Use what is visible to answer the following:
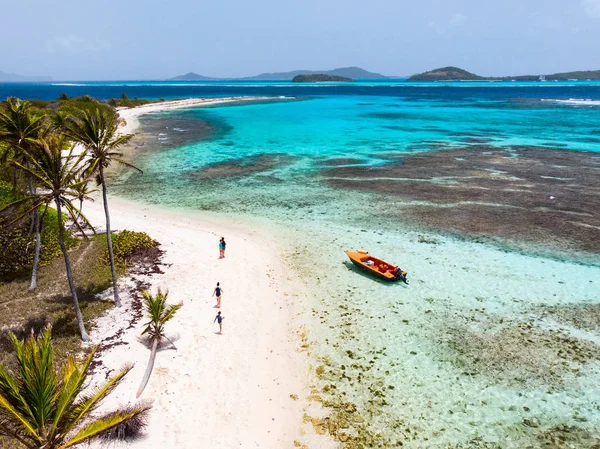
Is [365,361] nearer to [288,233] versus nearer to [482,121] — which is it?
[288,233]

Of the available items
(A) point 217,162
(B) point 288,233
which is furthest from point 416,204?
(A) point 217,162

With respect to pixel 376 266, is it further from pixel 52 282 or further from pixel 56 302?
pixel 52 282

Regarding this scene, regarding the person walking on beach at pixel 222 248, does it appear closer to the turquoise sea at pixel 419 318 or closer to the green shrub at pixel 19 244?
the turquoise sea at pixel 419 318

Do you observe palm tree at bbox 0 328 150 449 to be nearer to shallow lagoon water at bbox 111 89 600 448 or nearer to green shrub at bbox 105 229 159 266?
shallow lagoon water at bbox 111 89 600 448

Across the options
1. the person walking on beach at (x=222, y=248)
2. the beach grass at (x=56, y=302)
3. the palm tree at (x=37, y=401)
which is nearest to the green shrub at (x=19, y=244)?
the beach grass at (x=56, y=302)

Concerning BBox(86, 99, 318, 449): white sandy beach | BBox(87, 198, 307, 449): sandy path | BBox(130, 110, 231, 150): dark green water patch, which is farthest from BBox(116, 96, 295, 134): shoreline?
BBox(87, 198, 307, 449): sandy path

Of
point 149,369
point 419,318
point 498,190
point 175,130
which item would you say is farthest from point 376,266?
point 175,130
